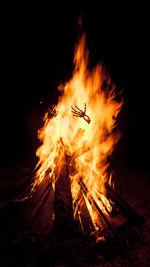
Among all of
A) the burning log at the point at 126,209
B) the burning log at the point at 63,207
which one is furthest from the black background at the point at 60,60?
the burning log at the point at 63,207

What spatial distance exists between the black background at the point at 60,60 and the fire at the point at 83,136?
2371 mm

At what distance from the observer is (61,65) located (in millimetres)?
7199

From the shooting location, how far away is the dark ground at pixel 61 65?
615cm

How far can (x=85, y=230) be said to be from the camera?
238 centimetres

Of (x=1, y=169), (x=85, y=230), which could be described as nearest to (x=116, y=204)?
(x=85, y=230)

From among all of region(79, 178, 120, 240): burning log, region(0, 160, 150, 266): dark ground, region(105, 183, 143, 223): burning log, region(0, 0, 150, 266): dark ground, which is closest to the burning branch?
region(79, 178, 120, 240): burning log

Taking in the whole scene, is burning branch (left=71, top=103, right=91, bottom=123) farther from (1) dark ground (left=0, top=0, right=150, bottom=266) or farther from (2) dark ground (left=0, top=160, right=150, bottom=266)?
(2) dark ground (left=0, top=160, right=150, bottom=266)

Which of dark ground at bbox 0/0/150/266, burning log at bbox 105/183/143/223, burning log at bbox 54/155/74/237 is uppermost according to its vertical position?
dark ground at bbox 0/0/150/266

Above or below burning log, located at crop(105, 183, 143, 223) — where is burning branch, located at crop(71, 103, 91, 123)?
above

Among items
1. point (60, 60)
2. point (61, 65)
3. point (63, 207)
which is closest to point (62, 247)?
point (63, 207)

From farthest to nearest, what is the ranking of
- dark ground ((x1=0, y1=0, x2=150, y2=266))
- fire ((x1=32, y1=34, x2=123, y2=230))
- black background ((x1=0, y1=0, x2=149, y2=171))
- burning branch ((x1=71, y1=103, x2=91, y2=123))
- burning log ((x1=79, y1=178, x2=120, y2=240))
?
black background ((x1=0, y1=0, x2=149, y2=171)), dark ground ((x1=0, y1=0, x2=150, y2=266)), burning branch ((x1=71, y1=103, x2=91, y2=123)), fire ((x1=32, y1=34, x2=123, y2=230)), burning log ((x1=79, y1=178, x2=120, y2=240))

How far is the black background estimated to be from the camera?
6297 millimetres

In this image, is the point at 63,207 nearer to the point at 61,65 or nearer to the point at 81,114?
the point at 81,114

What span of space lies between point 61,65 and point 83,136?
15.2 ft
